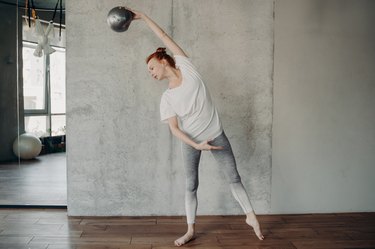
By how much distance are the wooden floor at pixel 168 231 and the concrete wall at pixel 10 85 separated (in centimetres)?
89

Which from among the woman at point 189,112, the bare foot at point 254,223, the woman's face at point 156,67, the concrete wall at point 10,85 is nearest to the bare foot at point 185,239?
the woman at point 189,112

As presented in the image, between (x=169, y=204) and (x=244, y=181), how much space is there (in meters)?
0.72

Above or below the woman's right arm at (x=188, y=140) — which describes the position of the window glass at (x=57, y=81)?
above

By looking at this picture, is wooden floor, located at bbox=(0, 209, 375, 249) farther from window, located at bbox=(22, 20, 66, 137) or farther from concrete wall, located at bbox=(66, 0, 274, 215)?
window, located at bbox=(22, 20, 66, 137)

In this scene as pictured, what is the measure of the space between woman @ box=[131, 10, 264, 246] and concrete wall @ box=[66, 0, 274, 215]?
25.8 inches

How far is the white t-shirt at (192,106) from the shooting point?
8.15ft

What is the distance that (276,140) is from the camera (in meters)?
3.38

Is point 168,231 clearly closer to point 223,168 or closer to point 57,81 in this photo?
point 223,168

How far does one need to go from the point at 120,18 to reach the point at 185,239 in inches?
65.9

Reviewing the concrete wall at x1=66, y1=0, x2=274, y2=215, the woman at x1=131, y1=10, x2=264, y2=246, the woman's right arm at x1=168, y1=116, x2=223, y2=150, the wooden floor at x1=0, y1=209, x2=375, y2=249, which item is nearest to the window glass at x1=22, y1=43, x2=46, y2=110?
the concrete wall at x1=66, y1=0, x2=274, y2=215

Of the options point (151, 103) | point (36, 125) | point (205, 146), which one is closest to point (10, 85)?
point (36, 125)

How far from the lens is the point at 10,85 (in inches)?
158

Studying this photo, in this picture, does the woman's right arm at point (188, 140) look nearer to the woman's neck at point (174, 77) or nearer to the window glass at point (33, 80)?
the woman's neck at point (174, 77)

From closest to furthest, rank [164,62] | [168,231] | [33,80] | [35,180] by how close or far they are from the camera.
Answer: [164,62], [168,231], [33,80], [35,180]
